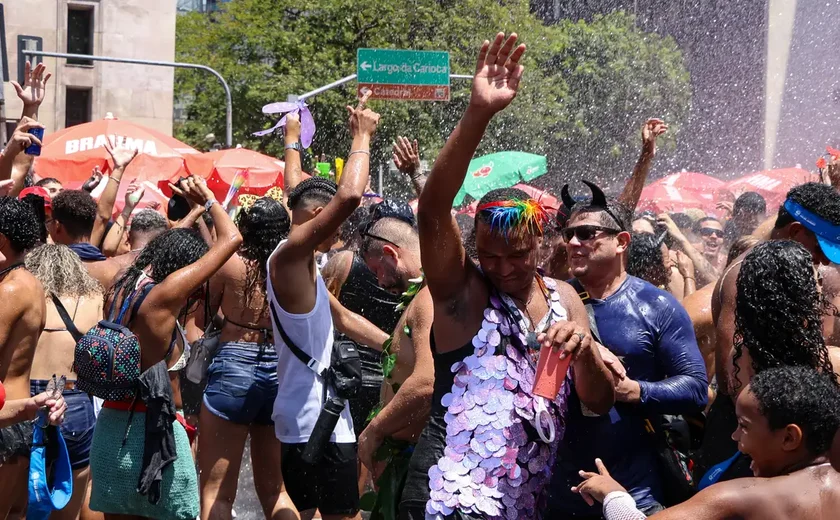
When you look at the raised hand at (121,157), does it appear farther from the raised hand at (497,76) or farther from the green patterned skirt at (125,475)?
the raised hand at (497,76)

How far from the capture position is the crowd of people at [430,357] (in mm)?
3270

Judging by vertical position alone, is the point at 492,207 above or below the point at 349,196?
above

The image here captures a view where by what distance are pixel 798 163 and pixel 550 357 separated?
17399 mm

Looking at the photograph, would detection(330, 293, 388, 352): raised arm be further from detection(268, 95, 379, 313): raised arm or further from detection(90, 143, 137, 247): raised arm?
detection(90, 143, 137, 247): raised arm

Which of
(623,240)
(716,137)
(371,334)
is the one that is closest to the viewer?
(623,240)

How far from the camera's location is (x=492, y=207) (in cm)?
351

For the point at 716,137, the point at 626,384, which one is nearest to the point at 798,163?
the point at 716,137

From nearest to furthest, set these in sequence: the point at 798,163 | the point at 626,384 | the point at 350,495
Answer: the point at 626,384, the point at 350,495, the point at 798,163

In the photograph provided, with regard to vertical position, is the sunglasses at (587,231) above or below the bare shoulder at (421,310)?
above

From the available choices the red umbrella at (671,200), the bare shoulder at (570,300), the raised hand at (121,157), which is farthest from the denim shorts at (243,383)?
the red umbrella at (671,200)

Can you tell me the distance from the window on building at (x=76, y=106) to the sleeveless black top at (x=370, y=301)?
3712 cm

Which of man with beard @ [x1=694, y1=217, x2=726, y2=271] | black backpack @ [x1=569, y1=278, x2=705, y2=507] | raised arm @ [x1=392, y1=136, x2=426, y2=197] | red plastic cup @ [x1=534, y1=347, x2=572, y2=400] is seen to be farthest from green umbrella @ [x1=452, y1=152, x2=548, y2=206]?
red plastic cup @ [x1=534, y1=347, x2=572, y2=400]

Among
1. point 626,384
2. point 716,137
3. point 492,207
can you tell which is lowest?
point 716,137

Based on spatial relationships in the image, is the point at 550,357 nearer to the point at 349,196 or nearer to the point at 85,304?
the point at 349,196
